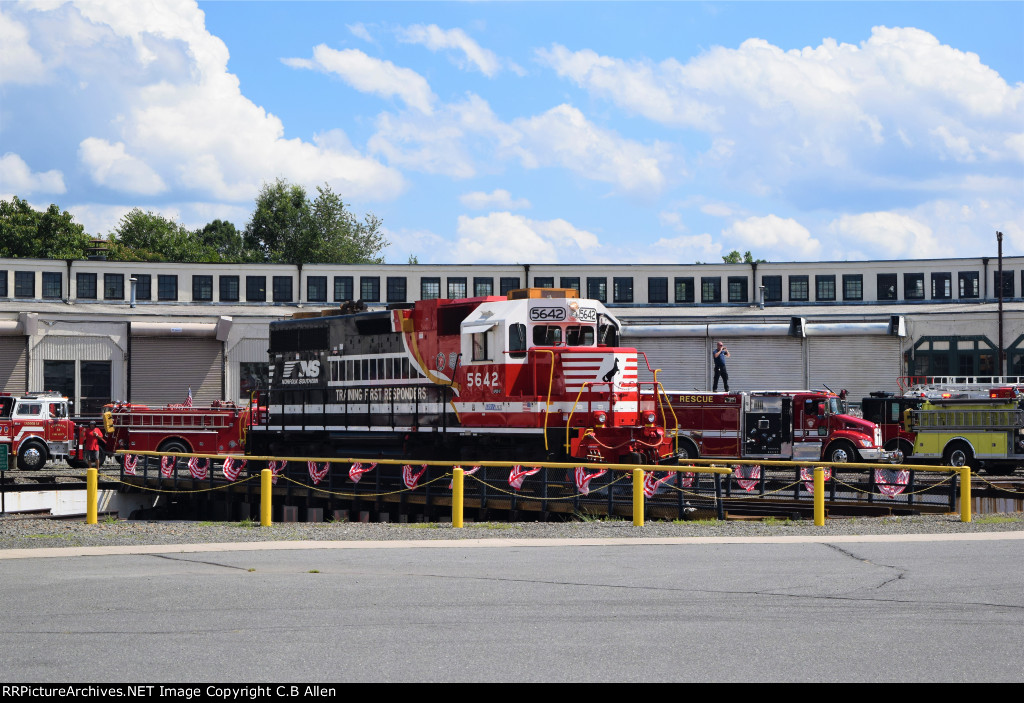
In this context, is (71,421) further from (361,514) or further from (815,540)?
(815,540)

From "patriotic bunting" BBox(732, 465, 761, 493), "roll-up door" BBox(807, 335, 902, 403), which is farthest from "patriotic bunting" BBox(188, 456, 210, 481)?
"roll-up door" BBox(807, 335, 902, 403)

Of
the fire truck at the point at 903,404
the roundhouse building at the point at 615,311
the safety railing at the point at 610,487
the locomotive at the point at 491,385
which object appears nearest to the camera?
the safety railing at the point at 610,487

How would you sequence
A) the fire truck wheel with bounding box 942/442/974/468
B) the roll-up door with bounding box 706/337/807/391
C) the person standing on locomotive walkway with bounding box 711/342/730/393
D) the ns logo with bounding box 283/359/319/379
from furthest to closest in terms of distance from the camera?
the roll-up door with bounding box 706/337/807/391
the person standing on locomotive walkway with bounding box 711/342/730/393
the fire truck wheel with bounding box 942/442/974/468
the ns logo with bounding box 283/359/319/379

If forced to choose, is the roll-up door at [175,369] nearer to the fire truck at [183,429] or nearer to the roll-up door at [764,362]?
the fire truck at [183,429]

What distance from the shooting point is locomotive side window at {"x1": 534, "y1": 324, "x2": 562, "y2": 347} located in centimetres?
2438

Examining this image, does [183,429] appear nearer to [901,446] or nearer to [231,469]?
[231,469]

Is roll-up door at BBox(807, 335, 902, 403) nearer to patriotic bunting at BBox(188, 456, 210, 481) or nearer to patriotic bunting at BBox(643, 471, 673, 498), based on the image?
patriotic bunting at BBox(643, 471, 673, 498)

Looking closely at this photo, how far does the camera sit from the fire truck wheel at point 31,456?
36.7m

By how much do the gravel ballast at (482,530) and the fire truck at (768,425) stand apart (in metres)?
12.3

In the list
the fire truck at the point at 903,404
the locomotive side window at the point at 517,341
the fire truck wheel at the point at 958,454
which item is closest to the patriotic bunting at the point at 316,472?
the locomotive side window at the point at 517,341

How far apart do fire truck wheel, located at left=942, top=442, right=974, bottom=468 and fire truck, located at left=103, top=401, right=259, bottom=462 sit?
22358mm

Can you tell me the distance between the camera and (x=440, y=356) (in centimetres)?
2591

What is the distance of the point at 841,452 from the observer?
1276 inches
